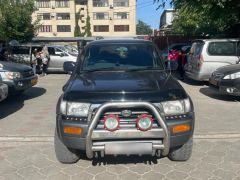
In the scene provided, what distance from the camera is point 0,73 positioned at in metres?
8.16

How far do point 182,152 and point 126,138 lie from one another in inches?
41.9

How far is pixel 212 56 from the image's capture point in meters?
10.5

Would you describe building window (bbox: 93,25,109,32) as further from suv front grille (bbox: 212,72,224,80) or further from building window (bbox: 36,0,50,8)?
suv front grille (bbox: 212,72,224,80)

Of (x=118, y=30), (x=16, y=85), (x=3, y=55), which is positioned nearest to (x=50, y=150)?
(x=16, y=85)

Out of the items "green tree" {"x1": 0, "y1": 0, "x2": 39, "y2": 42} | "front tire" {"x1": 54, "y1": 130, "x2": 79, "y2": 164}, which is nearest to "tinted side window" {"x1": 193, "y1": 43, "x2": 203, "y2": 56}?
"front tire" {"x1": 54, "y1": 130, "x2": 79, "y2": 164}

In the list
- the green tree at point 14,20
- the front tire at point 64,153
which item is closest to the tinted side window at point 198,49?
the front tire at point 64,153

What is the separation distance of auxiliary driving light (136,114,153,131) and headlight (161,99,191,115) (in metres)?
0.25

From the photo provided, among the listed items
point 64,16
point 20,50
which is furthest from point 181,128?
point 64,16

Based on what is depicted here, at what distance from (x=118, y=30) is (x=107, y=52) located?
6196 centimetres

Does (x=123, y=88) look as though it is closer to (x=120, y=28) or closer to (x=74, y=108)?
(x=74, y=108)

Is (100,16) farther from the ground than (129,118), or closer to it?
farther from the ground

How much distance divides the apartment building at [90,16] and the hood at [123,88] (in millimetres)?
61659

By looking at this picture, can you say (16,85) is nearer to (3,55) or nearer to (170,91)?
(170,91)

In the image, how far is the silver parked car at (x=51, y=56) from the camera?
1578 cm
